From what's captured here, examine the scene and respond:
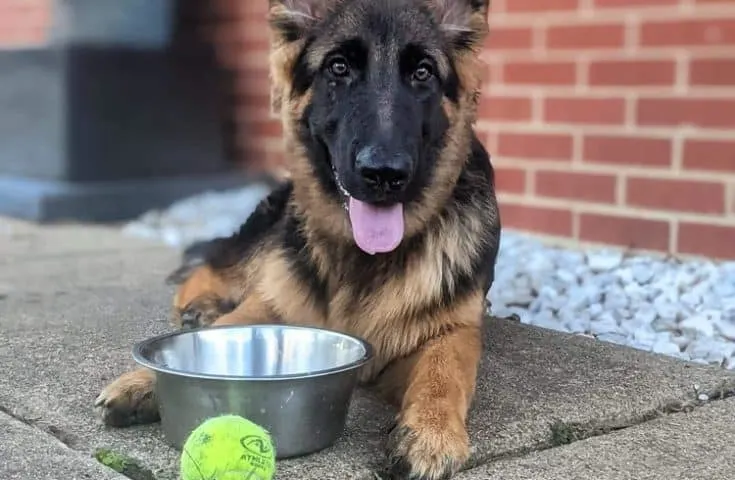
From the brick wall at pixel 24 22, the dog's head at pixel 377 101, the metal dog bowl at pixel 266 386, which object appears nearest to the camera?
the metal dog bowl at pixel 266 386

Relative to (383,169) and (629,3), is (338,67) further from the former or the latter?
(629,3)

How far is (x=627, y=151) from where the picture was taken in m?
5.80

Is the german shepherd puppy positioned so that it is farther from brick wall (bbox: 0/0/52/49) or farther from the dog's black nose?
brick wall (bbox: 0/0/52/49)

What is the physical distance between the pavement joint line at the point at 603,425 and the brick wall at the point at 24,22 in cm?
603

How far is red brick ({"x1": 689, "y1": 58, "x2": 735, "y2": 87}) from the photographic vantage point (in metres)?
5.24

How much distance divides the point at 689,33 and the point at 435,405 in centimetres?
342

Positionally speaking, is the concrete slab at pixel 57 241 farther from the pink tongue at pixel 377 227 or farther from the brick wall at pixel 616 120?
the pink tongue at pixel 377 227

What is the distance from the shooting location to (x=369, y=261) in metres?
3.58

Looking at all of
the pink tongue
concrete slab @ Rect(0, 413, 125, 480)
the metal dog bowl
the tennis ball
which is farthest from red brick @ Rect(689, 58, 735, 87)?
concrete slab @ Rect(0, 413, 125, 480)

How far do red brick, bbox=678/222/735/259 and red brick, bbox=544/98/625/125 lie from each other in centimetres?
79

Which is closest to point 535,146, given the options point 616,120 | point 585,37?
point 616,120

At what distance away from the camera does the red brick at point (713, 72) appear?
5.24 meters

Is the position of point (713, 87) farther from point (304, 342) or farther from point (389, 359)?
point (304, 342)

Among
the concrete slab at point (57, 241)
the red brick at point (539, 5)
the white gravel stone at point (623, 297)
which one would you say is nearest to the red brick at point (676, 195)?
the white gravel stone at point (623, 297)
